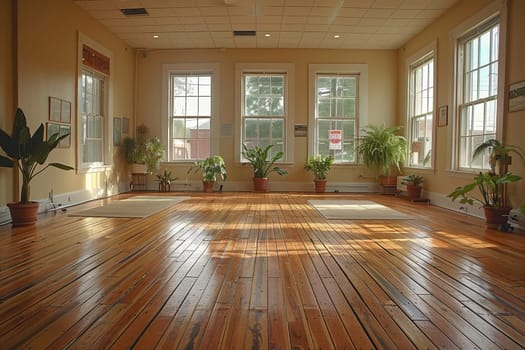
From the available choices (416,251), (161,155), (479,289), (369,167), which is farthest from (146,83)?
(479,289)

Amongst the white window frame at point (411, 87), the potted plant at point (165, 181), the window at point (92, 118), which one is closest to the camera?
the window at point (92, 118)

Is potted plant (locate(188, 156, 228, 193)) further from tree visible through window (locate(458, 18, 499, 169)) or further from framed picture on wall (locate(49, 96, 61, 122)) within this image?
tree visible through window (locate(458, 18, 499, 169))

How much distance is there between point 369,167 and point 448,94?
255 cm

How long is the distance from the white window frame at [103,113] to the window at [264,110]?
303 centimetres

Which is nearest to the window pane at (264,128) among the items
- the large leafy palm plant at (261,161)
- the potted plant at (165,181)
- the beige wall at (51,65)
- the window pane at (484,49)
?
the large leafy palm plant at (261,161)

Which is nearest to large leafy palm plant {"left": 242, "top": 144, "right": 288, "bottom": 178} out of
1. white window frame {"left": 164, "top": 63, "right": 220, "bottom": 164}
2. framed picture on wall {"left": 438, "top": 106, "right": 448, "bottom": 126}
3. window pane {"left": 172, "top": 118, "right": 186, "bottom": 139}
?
white window frame {"left": 164, "top": 63, "right": 220, "bottom": 164}

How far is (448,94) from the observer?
667 cm

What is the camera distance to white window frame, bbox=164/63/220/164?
9.23 m

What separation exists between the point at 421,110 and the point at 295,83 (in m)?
2.90

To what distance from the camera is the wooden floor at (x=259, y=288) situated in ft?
5.75

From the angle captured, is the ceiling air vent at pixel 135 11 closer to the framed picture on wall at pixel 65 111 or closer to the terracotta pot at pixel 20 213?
the framed picture on wall at pixel 65 111

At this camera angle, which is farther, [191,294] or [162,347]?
[191,294]

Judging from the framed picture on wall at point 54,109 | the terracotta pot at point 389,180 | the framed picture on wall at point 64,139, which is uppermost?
the framed picture on wall at point 54,109

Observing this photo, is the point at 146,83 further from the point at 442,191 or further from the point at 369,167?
the point at 442,191
